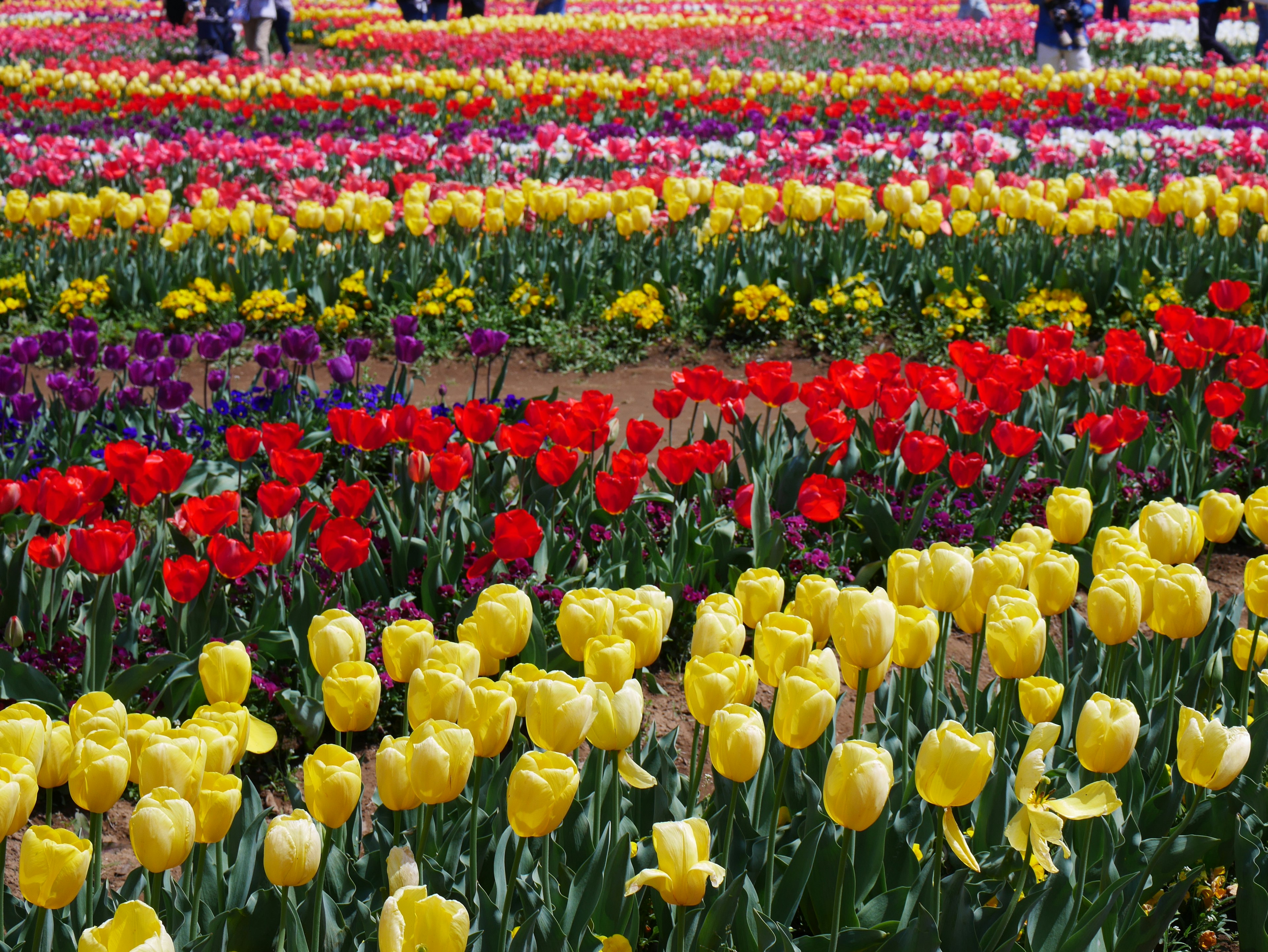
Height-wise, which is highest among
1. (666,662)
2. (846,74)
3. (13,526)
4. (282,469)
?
(846,74)

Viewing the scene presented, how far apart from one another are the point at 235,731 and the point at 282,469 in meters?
1.41

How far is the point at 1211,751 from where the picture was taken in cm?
160

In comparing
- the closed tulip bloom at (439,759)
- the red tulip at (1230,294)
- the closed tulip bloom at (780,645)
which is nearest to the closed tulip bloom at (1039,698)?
the closed tulip bloom at (780,645)

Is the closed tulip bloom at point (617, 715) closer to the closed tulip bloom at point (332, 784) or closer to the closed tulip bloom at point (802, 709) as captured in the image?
the closed tulip bloom at point (802, 709)

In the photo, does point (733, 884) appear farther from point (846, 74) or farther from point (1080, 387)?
point (846, 74)

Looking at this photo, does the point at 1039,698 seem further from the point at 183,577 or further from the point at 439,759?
the point at 183,577

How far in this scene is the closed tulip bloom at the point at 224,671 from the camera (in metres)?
1.74

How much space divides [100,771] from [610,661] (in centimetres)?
63

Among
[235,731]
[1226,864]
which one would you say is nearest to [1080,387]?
[1226,864]

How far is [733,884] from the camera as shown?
5.41ft

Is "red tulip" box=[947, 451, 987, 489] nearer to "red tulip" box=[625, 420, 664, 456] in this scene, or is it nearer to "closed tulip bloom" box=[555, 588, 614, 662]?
Answer: "red tulip" box=[625, 420, 664, 456]

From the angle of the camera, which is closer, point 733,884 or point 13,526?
point 733,884

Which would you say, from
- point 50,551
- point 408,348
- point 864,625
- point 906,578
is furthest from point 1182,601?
point 408,348

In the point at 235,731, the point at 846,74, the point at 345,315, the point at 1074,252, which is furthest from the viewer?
the point at 846,74
